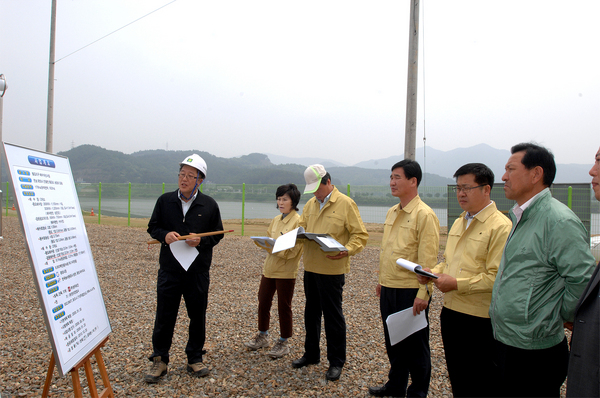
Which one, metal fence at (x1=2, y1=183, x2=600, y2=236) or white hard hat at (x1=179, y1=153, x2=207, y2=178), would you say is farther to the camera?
metal fence at (x1=2, y1=183, x2=600, y2=236)

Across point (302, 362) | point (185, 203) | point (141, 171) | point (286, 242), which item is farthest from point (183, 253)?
point (141, 171)

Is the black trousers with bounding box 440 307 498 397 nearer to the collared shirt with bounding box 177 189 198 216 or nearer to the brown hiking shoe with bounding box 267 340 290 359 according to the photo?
the brown hiking shoe with bounding box 267 340 290 359

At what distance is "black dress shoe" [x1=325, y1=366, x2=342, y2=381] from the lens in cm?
339

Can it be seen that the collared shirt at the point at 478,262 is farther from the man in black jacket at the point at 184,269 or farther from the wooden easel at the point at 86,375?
the wooden easel at the point at 86,375

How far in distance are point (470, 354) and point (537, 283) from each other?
76 cm

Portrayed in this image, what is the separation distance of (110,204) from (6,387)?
17734 millimetres

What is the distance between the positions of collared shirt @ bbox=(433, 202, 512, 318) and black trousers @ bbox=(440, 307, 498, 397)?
0.25 ft

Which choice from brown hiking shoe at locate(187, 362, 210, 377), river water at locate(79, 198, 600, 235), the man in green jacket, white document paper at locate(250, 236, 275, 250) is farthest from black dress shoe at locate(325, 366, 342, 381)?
river water at locate(79, 198, 600, 235)

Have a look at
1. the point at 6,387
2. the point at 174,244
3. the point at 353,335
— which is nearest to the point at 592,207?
the point at 353,335

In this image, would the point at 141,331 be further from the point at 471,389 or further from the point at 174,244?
the point at 471,389

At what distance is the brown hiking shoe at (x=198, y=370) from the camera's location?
3.40 meters

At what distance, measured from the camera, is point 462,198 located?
2607mm

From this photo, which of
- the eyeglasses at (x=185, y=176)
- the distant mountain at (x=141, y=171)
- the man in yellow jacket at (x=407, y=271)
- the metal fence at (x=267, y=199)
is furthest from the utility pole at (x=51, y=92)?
the distant mountain at (x=141, y=171)

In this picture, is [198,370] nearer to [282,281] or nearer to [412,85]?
[282,281]
